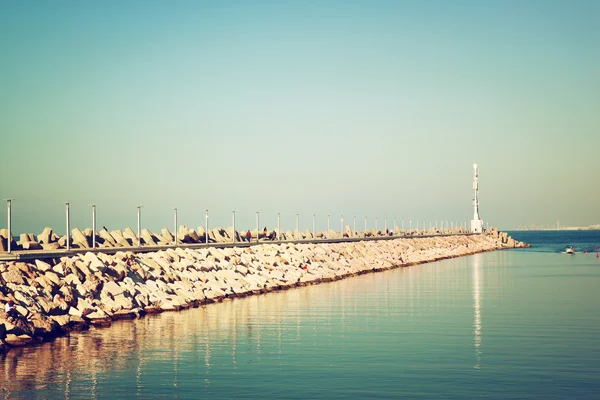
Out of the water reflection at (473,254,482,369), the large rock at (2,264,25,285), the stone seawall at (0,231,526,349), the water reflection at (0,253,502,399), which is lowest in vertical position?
the water reflection at (473,254,482,369)

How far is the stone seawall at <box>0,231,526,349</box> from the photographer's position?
92.6 ft

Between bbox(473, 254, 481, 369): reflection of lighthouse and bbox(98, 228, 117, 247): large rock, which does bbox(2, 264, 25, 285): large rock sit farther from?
bbox(98, 228, 117, 247): large rock

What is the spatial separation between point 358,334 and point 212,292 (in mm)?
15515

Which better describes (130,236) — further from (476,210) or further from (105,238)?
(476,210)

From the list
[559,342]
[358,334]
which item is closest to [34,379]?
[358,334]

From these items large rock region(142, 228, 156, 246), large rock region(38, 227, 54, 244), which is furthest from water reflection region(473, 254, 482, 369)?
large rock region(38, 227, 54, 244)

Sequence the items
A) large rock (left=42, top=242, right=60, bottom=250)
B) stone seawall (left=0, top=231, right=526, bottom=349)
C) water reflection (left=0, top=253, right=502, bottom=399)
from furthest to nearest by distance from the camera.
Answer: large rock (left=42, top=242, right=60, bottom=250) < stone seawall (left=0, top=231, right=526, bottom=349) < water reflection (left=0, top=253, right=502, bottom=399)

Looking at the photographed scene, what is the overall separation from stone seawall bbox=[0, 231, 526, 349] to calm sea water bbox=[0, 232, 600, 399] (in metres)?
1.57

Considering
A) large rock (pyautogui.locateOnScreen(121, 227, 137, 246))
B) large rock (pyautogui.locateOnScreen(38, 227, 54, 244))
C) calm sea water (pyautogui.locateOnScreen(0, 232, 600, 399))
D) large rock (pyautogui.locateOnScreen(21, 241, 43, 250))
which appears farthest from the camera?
large rock (pyautogui.locateOnScreen(121, 227, 137, 246))

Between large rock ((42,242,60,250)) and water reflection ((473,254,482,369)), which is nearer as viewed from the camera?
water reflection ((473,254,482,369))

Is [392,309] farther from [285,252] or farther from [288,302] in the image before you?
[285,252]

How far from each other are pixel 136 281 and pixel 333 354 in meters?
16.8

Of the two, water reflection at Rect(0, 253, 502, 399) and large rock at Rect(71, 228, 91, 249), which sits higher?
large rock at Rect(71, 228, 91, 249)

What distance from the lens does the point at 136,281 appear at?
37.1 m
